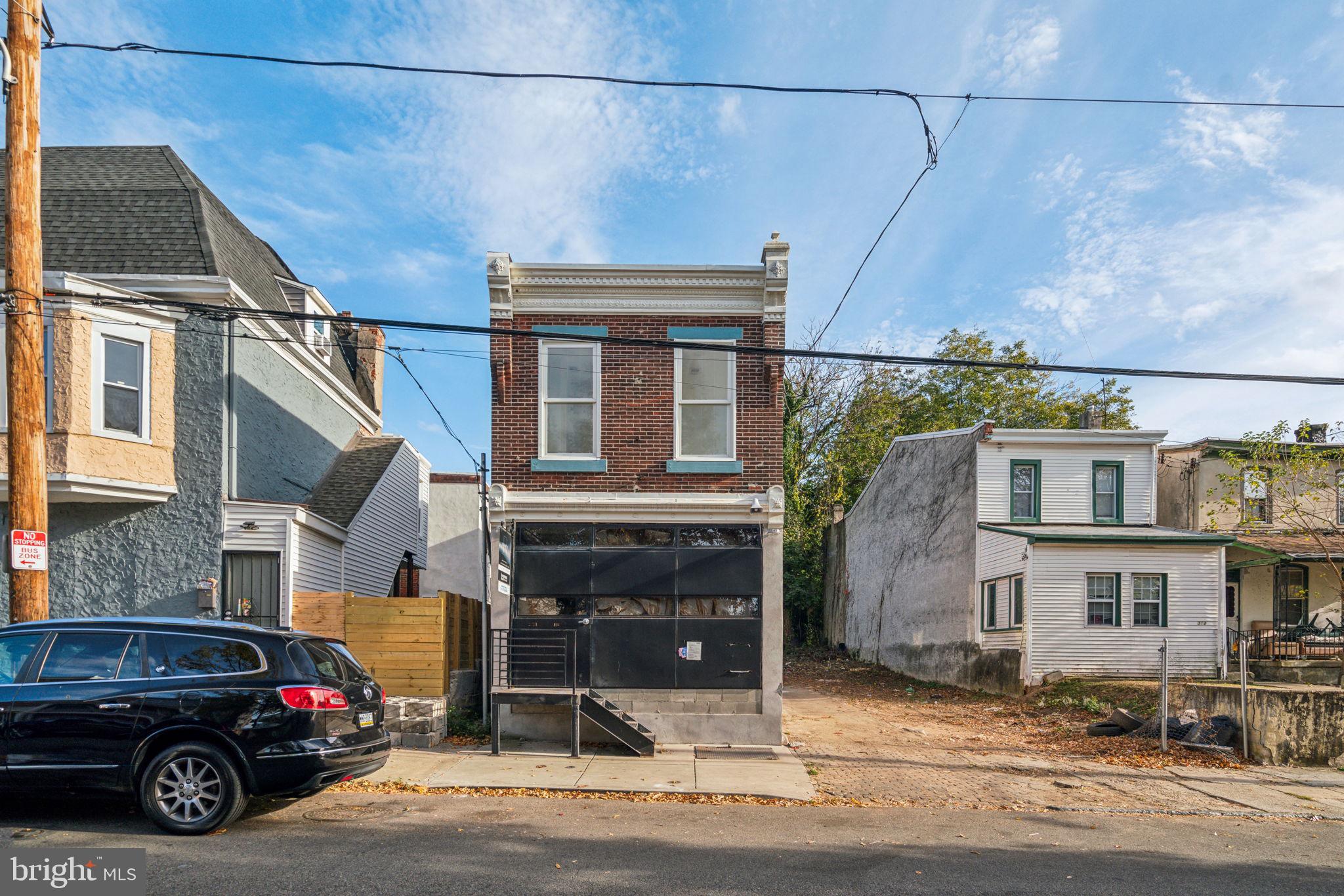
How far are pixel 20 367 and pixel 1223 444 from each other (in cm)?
2642

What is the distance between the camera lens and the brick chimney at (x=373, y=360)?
2248cm

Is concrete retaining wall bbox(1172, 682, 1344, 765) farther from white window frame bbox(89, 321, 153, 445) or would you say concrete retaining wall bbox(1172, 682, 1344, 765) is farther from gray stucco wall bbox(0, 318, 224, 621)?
white window frame bbox(89, 321, 153, 445)

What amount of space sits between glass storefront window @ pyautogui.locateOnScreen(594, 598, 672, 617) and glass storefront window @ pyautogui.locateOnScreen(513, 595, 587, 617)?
9.2 inches

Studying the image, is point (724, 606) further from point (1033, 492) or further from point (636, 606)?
point (1033, 492)

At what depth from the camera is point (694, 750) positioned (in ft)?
41.9

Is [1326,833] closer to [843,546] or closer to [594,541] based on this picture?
[594,541]

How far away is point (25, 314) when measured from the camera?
9289 millimetres

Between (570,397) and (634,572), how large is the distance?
8.99 feet

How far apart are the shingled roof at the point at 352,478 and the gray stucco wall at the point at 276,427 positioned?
26cm

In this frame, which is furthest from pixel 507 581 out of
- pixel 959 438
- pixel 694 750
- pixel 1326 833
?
pixel 959 438

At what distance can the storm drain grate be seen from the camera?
487 inches

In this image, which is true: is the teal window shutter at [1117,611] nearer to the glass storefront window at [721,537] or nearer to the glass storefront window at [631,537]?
the glass storefront window at [721,537]

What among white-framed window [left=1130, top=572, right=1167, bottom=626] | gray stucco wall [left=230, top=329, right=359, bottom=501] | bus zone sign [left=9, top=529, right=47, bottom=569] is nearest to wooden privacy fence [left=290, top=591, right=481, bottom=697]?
gray stucco wall [left=230, top=329, right=359, bottom=501]

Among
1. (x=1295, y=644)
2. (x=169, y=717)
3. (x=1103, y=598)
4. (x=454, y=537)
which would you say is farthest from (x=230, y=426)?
(x=1295, y=644)
